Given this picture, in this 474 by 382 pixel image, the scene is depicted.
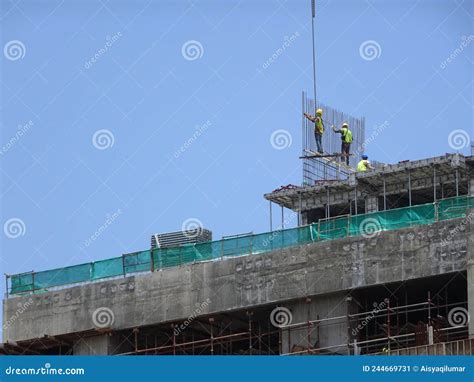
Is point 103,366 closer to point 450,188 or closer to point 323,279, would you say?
point 323,279

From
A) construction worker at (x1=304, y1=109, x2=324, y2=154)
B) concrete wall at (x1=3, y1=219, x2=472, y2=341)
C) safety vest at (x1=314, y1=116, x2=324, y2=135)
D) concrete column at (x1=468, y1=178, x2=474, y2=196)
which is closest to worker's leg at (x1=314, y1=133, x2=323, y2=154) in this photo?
construction worker at (x1=304, y1=109, x2=324, y2=154)

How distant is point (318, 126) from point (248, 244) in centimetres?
691

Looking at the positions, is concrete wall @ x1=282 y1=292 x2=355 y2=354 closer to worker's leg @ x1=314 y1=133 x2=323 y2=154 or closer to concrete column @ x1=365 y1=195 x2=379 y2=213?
concrete column @ x1=365 y1=195 x2=379 y2=213

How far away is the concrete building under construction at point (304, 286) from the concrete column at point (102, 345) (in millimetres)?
33

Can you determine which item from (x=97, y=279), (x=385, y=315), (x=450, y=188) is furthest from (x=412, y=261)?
(x=97, y=279)

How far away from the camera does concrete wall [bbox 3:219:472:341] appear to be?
2385 inches

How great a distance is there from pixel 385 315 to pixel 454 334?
2157 millimetres

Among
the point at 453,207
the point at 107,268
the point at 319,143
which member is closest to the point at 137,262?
the point at 107,268

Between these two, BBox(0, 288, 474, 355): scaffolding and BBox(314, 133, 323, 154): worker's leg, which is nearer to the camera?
BBox(0, 288, 474, 355): scaffolding

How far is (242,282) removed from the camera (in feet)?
209

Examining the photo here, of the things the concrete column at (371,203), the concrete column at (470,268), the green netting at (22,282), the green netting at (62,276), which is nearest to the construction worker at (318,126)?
the concrete column at (371,203)

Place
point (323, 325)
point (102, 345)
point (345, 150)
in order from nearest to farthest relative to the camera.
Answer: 1. point (323, 325)
2. point (102, 345)
3. point (345, 150)

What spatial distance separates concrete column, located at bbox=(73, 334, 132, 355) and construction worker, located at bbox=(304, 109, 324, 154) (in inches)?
389

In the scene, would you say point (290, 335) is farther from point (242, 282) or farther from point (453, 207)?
point (453, 207)
